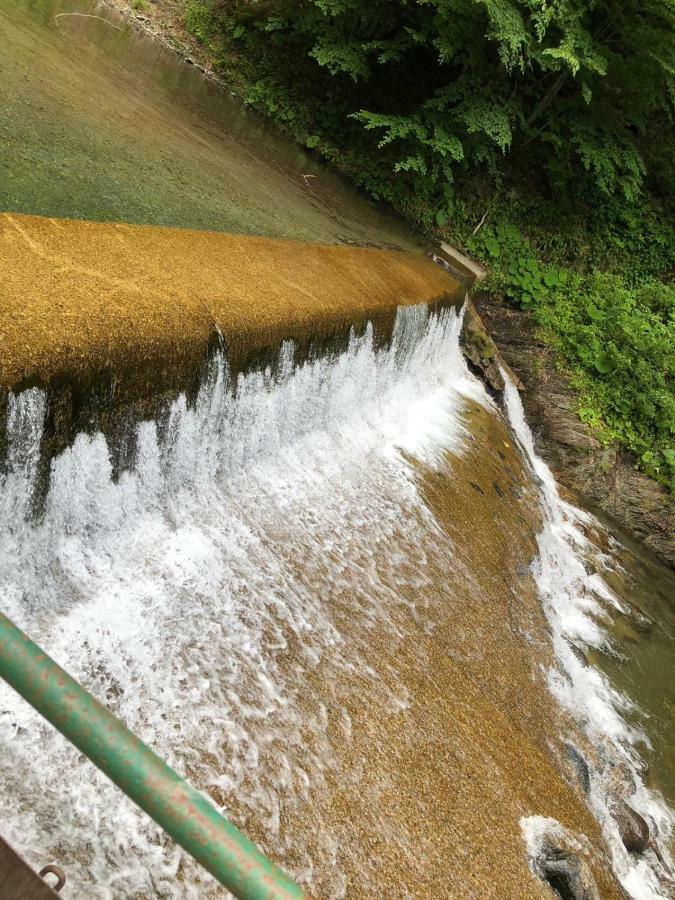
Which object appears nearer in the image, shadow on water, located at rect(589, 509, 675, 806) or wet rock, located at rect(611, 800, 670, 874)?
wet rock, located at rect(611, 800, 670, 874)

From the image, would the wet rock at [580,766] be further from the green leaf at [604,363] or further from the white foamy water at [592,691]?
the green leaf at [604,363]

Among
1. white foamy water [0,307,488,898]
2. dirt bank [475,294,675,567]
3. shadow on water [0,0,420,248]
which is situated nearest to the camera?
white foamy water [0,307,488,898]

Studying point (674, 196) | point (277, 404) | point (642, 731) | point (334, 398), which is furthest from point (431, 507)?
point (674, 196)

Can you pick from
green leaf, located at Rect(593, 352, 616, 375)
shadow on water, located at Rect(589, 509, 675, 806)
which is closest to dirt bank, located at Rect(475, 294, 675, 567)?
shadow on water, located at Rect(589, 509, 675, 806)

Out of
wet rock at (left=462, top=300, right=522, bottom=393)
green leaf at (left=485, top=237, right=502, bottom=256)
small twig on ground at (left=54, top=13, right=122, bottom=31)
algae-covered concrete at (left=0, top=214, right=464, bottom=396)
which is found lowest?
wet rock at (left=462, top=300, right=522, bottom=393)

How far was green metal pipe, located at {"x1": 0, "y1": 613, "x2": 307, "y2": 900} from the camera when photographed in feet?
2.28

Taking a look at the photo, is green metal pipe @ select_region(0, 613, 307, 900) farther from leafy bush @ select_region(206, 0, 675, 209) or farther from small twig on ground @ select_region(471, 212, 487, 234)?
small twig on ground @ select_region(471, 212, 487, 234)

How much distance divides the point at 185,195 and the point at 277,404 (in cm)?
226

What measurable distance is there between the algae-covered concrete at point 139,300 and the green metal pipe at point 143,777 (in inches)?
81.0

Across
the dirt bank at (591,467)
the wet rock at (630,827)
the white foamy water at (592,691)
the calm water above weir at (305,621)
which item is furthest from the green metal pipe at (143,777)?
the dirt bank at (591,467)

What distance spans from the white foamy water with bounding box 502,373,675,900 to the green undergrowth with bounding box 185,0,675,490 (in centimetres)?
322

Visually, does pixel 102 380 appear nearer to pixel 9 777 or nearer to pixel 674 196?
pixel 9 777

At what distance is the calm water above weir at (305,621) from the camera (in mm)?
2609

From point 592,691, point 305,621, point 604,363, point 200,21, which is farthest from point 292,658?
point 200,21
